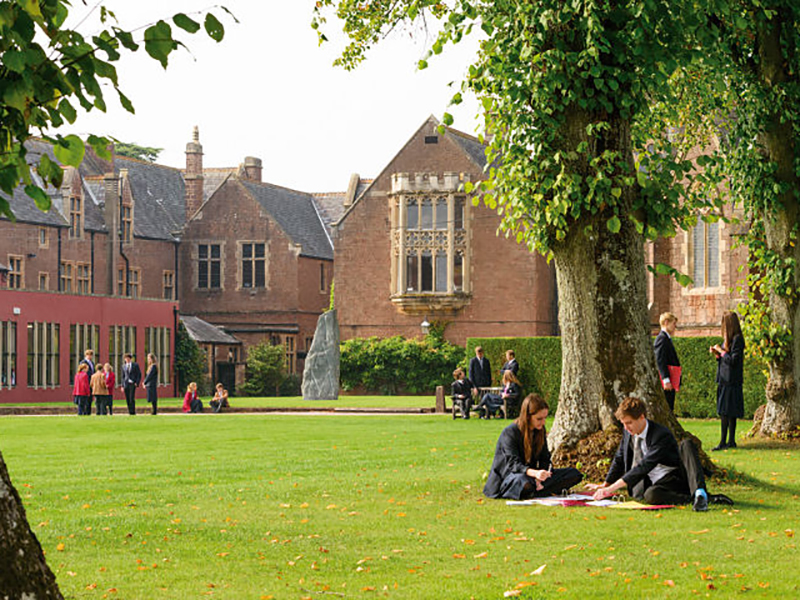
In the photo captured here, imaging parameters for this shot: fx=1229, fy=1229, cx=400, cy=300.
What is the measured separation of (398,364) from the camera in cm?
5362

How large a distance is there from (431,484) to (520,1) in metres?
5.40

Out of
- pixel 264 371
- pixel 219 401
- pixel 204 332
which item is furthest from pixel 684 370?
pixel 204 332

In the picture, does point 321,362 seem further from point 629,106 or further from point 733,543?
point 733,543

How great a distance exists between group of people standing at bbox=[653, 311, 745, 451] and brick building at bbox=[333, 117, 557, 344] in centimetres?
3421

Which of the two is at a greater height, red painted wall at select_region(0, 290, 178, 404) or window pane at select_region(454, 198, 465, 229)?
window pane at select_region(454, 198, 465, 229)

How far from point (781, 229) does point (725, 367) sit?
256 cm

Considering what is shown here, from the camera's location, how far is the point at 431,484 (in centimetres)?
1382

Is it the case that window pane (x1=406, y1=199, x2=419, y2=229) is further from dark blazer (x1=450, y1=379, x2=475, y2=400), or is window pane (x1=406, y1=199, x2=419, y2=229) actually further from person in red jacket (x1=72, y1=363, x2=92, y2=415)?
dark blazer (x1=450, y1=379, x2=475, y2=400)

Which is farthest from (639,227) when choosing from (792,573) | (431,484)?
(792,573)

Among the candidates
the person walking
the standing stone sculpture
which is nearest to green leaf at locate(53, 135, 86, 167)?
the person walking

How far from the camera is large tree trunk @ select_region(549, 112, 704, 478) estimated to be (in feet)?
43.8

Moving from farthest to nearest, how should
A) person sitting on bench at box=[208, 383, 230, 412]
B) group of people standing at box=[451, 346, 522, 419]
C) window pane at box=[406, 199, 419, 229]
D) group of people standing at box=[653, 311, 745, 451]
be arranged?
window pane at box=[406, 199, 419, 229], person sitting on bench at box=[208, 383, 230, 412], group of people standing at box=[451, 346, 522, 419], group of people standing at box=[653, 311, 745, 451]

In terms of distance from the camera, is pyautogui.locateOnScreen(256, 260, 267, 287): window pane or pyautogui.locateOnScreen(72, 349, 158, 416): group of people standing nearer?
pyautogui.locateOnScreen(72, 349, 158, 416): group of people standing

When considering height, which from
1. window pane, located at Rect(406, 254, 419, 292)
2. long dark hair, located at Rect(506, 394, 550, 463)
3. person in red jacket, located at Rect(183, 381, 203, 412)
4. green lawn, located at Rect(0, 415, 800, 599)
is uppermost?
window pane, located at Rect(406, 254, 419, 292)
